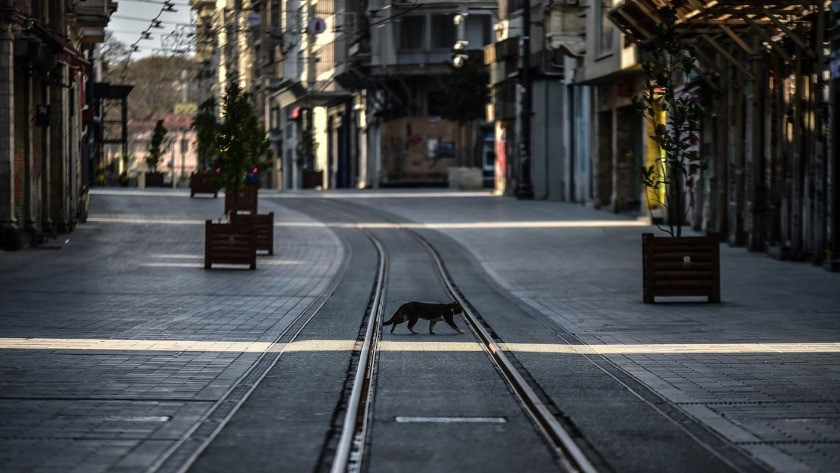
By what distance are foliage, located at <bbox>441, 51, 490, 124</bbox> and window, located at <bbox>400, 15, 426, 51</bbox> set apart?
275 centimetres

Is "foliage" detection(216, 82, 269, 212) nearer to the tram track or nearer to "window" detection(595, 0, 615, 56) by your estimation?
the tram track

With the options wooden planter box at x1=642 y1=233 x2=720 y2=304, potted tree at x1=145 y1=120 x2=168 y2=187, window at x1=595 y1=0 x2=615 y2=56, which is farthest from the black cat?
potted tree at x1=145 y1=120 x2=168 y2=187

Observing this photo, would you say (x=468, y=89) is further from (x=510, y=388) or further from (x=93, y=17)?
(x=510, y=388)

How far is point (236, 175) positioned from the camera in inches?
1163

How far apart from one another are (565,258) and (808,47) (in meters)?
5.92

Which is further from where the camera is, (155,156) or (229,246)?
(155,156)

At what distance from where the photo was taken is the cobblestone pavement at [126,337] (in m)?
8.73

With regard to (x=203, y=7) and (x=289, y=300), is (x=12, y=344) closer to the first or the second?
(x=289, y=300)

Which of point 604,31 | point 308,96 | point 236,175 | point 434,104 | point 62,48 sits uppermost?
point 308,96

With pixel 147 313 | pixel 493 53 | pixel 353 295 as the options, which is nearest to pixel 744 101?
pixel 353 295

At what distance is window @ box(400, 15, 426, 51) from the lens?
7406 cm

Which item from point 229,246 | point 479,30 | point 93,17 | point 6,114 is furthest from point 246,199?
point 479,30

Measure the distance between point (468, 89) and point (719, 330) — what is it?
55.9 m

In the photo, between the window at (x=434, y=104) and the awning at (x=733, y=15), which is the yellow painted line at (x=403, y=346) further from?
the window at (x=434, y=104)
